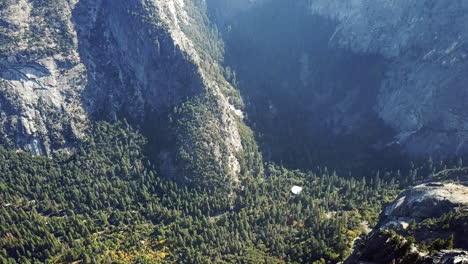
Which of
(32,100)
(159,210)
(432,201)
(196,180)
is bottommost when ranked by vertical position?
(159,210)

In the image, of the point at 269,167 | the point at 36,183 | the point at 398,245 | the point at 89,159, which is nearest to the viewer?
the point at 398,245

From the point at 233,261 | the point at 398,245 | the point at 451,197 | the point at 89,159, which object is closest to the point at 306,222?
the point at 233,261

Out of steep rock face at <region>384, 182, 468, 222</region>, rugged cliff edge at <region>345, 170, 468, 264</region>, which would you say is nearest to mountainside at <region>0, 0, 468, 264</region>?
steep rock face at <region>384, 182, 468, 222</region>

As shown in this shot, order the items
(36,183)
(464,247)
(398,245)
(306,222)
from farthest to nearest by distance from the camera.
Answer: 1. (36,183)
2. (306,222)
3. (464,247)
4. (398,245)

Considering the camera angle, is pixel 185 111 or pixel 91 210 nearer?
pixel 91 210

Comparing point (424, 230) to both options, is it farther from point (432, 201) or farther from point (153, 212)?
point (153, 212)

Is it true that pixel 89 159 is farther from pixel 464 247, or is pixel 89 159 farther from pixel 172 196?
pixel 464 247

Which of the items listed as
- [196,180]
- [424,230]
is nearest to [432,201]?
[424,230]
